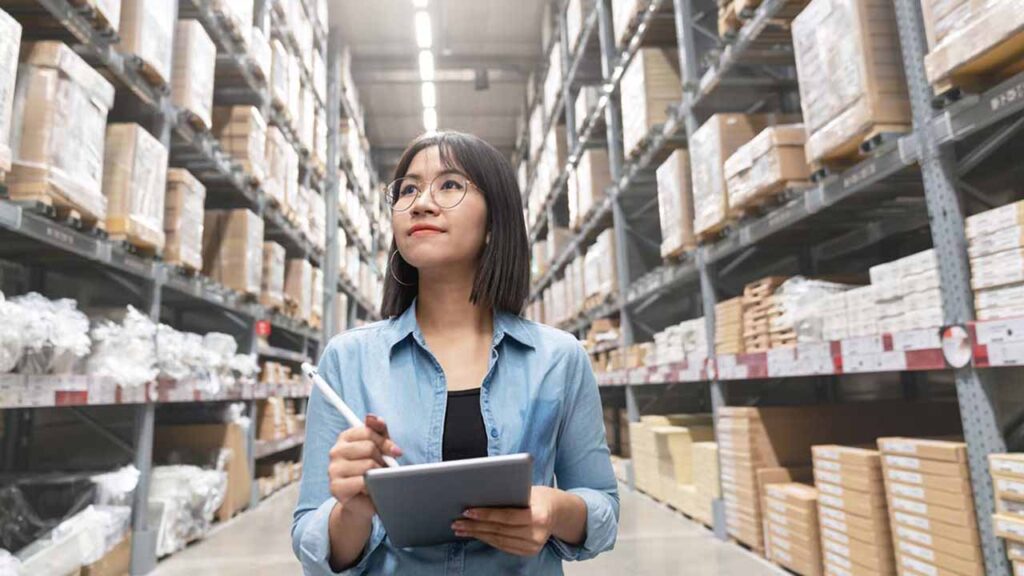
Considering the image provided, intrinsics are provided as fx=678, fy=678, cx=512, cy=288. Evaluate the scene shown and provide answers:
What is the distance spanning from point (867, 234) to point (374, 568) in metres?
4.65

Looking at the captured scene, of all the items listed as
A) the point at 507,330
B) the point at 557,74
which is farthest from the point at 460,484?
the point at 557,74

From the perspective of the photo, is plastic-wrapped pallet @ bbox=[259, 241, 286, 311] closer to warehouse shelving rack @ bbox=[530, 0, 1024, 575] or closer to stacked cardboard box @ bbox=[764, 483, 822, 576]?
warehouse shelving rack @ bbox=[530, 0, 1024, 575]

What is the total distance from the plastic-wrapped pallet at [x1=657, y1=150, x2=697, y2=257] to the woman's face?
3.74m

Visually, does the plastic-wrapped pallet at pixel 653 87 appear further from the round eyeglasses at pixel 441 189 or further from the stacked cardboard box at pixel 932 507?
the round eyeglasses at pixel 441 189

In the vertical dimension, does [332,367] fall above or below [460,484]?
above

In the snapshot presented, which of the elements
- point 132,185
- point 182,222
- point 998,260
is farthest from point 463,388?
point 182,222

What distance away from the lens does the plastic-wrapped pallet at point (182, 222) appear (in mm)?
4293

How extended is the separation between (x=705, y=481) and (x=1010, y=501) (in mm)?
2567

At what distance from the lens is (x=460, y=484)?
1002mm

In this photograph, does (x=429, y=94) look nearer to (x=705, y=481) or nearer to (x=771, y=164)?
(x=705, y=481)

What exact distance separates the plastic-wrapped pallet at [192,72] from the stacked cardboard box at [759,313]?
3739 mm

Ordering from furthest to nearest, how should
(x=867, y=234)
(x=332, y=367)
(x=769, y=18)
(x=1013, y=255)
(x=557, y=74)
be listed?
(x=557, y=74), (x=867, y=234), (x=769, y=18), (x=1013, y=255), (x=332, y=367)

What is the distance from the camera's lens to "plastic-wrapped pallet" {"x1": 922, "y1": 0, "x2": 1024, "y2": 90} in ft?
6.92

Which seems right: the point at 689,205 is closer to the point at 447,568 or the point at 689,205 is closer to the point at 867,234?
the point at 867,234
